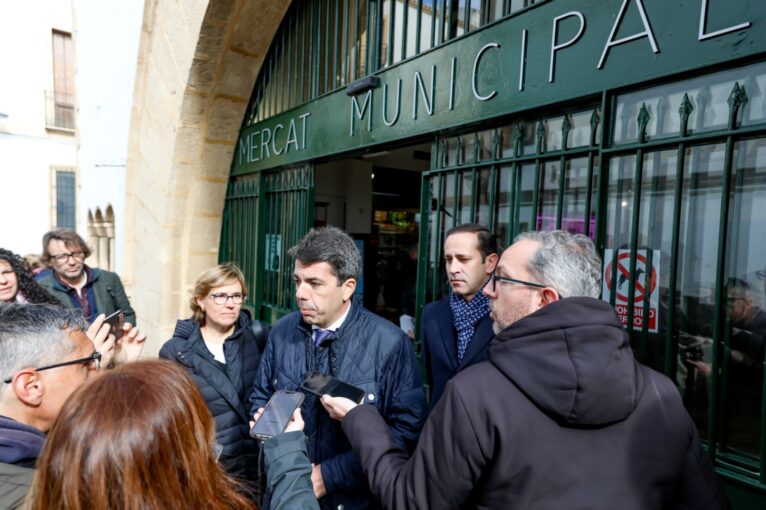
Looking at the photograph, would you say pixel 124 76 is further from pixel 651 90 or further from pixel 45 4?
pixel 45 4

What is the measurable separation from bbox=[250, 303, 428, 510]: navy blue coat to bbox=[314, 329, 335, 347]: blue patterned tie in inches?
0.9

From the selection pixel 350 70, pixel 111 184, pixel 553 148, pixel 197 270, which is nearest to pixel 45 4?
pixel 111 184

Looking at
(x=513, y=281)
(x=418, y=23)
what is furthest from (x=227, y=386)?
(x=418, y=23)

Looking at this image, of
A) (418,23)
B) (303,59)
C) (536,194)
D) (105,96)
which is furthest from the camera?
(105,96)

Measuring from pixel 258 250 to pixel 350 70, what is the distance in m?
2.35

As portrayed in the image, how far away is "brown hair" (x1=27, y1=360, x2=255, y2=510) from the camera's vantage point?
33.1 inches

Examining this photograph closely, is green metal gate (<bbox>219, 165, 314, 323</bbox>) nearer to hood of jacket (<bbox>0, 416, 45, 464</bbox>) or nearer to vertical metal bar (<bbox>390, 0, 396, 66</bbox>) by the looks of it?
vertical metal bar (<bbox>390, 0, 396, 66</bbox>)

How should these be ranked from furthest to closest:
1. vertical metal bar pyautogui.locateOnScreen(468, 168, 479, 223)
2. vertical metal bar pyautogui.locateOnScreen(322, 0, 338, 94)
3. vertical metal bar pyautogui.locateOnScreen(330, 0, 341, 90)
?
1. vertical metal bar pyautogui.locateOnScreen(322, 0, 338, 94)
2. vertical metal bar pyautogui.locateOnScreen(330, 0, 341, 90)
3. vertical metal bar pyautogui.locateOnScreen(468, 168, 479, 223)

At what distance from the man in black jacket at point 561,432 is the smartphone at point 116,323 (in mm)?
1698

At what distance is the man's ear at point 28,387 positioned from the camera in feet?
4.22

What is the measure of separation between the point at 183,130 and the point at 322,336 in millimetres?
4376

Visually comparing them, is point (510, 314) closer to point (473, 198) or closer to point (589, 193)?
point (589, 193)

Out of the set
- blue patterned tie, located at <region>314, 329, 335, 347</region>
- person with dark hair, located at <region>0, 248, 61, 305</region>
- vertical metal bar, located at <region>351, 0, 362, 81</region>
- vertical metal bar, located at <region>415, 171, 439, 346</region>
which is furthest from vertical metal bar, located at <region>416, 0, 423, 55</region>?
person with dark hair, located at <region>0, 248, 61, 305</region>

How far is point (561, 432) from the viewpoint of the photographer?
1.08m
